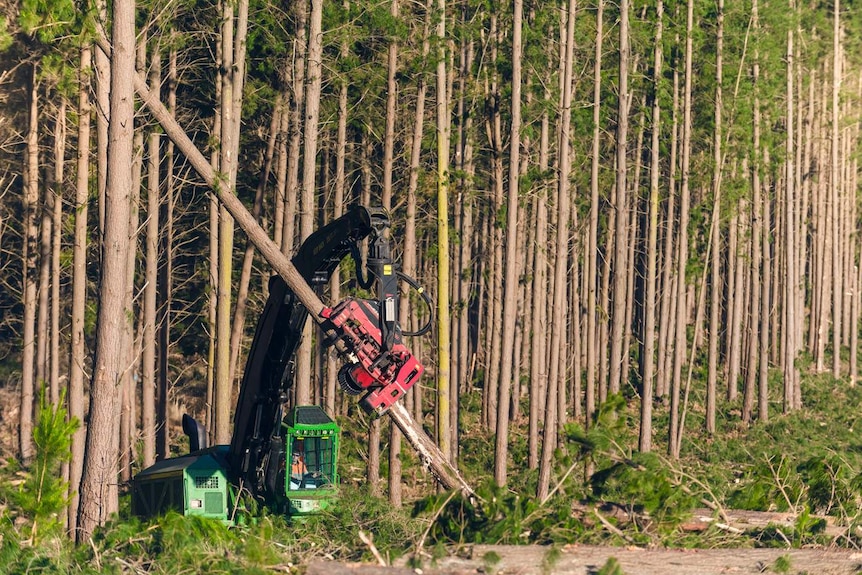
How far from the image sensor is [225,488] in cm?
1493

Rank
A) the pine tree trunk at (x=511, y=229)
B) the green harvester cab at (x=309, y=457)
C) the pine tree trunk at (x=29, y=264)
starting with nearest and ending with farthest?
1. the green harvester cab at (x=309, y=457)
2. the pine tree trunk at (x=511, y=229)
3. the pine tree trunk at (x=29, y=264)

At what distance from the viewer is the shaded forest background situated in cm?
2038

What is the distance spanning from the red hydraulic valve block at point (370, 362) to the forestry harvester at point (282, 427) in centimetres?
1

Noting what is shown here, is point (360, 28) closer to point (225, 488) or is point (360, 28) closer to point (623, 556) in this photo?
point (225, 488)

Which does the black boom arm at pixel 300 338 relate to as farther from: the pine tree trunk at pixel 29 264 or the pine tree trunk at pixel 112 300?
the pine tree trunk at pixel 29 264

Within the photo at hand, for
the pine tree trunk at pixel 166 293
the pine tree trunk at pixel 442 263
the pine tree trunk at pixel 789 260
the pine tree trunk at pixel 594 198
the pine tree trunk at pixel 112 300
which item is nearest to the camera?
the pine tree trunk at pixel 112 300

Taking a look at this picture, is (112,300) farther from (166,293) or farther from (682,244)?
(682,244)

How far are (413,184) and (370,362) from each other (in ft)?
34.1

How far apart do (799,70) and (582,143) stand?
1274 cm

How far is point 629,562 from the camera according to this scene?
10.7 metres

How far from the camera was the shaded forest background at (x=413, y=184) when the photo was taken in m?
20.4

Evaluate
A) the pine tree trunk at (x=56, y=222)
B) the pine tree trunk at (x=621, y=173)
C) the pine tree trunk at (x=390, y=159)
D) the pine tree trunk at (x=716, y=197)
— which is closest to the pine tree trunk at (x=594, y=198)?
the pine tree trunk at (x=621, y=173)

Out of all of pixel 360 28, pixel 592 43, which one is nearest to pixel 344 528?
pixel 360 28

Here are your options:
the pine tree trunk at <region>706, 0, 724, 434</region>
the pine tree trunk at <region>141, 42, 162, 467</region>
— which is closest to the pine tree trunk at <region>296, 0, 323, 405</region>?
the pine tree trunk at <region>141, 42, 162, 467</region>
